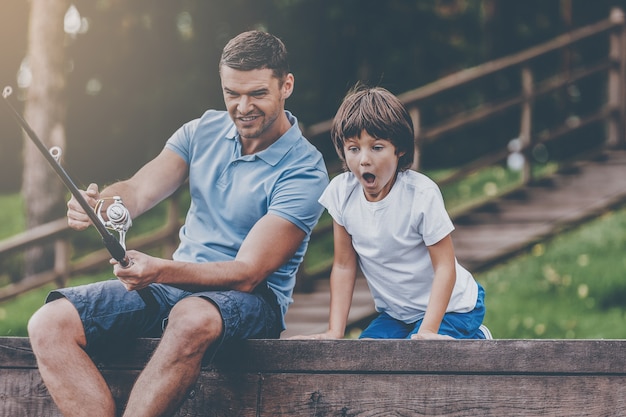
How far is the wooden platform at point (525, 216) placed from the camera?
274 inches

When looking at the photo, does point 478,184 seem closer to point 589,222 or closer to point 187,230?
point 589,222

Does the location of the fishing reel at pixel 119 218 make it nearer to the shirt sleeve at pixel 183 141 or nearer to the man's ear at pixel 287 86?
the shirt sleeve at pixel 183 141

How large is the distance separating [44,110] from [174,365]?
7892 mm

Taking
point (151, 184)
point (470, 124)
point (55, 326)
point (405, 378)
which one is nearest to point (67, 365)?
point (55, 326)

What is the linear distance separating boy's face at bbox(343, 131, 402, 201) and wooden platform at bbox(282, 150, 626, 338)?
10.5ft

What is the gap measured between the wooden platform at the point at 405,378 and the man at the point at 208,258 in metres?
0.15

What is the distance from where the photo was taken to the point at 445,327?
3479 millimetres

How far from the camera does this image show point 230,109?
3.64m

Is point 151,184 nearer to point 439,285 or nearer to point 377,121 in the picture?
point 377,121

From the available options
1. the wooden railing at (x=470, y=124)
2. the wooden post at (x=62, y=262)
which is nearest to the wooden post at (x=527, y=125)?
the wooden railing at (x=470, y=124)

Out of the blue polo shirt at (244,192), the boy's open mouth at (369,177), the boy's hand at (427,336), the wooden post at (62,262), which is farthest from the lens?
the wooden post at (62,262)

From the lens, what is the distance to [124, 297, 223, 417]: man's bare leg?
301 cm

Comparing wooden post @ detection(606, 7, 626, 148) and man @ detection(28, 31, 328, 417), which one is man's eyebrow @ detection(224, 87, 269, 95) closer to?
man @ detection(28, 31, 328, 417)

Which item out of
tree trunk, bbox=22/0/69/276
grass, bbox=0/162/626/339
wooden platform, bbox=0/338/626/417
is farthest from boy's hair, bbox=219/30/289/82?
tree trunk, bbox=22/0/69/276
